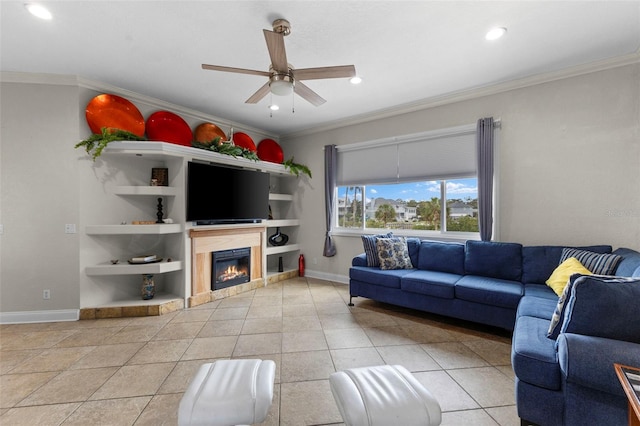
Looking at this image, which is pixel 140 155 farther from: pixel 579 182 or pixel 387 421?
pixel 579 182

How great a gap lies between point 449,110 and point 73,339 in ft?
17.9

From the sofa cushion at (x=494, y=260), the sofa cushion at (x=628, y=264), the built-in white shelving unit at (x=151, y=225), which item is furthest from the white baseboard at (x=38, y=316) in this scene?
the sofa cushion at (x=628, y=264)

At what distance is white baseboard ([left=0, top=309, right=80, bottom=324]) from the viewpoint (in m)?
Answer: 3.25

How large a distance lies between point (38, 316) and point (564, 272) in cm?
597

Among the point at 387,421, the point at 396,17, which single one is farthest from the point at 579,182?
the point at 387,421

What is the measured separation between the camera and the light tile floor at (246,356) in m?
1.84

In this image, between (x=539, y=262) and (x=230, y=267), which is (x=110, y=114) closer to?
(x=230, y=267)

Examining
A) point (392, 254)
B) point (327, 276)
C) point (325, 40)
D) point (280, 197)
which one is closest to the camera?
point (325, 40)

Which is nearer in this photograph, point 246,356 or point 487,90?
point 246,356

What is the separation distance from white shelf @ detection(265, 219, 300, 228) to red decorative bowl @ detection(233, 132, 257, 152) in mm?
1431

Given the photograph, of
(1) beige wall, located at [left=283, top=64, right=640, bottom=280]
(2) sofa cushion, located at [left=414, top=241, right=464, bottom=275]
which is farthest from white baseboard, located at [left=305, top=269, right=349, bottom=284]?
(1) beige wall, located at [left=283, top=64, right=640, bottom=280]

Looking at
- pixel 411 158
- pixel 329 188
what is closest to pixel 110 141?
pixel 329 188

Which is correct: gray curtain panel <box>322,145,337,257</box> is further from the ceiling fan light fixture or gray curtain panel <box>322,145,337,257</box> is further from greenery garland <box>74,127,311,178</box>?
the ceiling fan light fixture

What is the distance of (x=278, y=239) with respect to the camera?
18.0 ft
